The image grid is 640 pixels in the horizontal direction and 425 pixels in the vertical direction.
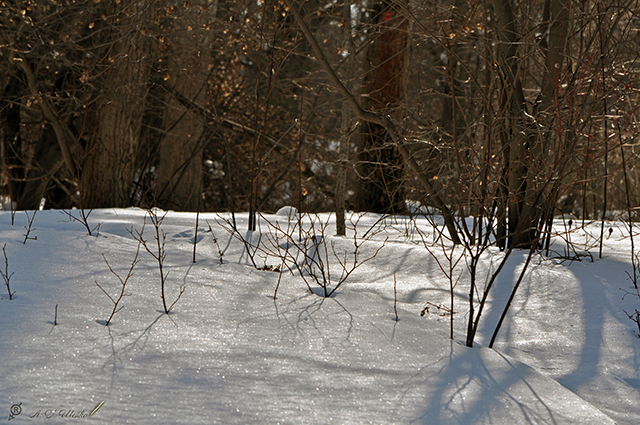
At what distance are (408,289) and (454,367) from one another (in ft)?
3.85

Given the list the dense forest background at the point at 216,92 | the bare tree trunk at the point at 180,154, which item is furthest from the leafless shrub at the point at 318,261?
the bare tree trunk at the point at 180,154

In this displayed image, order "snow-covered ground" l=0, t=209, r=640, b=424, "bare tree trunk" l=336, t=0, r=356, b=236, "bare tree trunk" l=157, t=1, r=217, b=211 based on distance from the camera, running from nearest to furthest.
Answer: "snow-covered ground" l=0, t=209, r=640, b=424, "bare tree trunk" l=336, t=0, r=356, b=236, "bare tree trunk" l=157, t=1, r=217, b=211

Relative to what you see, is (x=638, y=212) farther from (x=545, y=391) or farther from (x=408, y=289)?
(x=545, y=391)

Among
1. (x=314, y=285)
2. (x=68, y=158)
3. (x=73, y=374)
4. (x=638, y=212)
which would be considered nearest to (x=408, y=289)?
(x=314, y=285)

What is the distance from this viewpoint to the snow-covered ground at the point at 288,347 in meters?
1.57

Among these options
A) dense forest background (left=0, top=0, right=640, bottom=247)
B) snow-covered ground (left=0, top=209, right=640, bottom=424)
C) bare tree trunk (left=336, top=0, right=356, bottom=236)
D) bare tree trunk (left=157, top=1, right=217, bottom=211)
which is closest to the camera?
snow-covered ground (left=0, top=209, right=640, bottom=424)

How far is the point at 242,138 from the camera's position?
10.0 metres

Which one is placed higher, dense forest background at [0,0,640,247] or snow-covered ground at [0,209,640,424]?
dense forest background at [0,0,640,247]

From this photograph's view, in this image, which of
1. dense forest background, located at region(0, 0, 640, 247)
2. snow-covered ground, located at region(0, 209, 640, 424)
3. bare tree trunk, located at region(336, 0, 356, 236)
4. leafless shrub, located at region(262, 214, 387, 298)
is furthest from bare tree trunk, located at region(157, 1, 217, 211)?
snow-covered ground, located at region(0, 209, 640, 424)

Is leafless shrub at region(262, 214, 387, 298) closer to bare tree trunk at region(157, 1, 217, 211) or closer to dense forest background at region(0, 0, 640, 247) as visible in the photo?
dense forest background at region(0, 0, 640, 247)

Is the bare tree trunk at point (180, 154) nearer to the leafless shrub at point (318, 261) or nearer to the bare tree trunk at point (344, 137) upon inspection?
the bare tree trunk at point (344, 137)

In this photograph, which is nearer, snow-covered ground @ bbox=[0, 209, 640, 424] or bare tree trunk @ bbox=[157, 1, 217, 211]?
snow-covered ground @ bbox=[0, 209, 640, 424]

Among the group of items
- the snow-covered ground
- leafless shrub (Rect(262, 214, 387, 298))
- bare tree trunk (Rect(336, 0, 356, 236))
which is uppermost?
bare tree trunk (Rect(336, 0, 356, 236))

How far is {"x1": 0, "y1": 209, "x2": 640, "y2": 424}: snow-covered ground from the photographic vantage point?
157 centimetres
